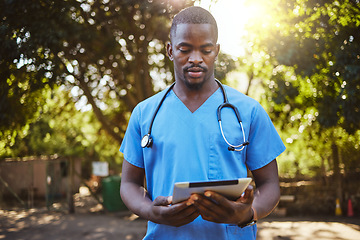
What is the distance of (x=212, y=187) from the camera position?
1404 millimetres

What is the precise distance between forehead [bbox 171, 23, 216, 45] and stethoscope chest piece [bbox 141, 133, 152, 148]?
462 mm

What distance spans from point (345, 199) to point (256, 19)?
8710 millimetres

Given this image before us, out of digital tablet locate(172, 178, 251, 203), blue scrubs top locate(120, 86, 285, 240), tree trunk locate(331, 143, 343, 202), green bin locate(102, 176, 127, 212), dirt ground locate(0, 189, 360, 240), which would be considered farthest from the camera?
green bin locate(102, 176, 127, 212)

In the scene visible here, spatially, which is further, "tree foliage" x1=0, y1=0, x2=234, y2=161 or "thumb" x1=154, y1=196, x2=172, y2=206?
"tree foliage" x1=0, y1=0, x2=234, y2=161

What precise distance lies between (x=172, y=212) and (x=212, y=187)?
0.21m

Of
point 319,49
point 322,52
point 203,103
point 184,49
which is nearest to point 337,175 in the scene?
point 322,52

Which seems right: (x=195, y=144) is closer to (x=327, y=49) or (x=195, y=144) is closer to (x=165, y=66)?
(x=327, y=49)

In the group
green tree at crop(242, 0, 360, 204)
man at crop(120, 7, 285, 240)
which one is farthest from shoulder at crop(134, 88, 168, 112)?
green tree at crop(242, 0, 360, 204)

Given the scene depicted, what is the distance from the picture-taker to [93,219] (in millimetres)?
14648

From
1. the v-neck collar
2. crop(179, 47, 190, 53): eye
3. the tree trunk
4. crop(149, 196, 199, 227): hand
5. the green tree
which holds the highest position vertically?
the green tree

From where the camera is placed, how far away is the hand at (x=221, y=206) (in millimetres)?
1435

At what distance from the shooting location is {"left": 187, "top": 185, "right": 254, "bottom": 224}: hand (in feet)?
4.71

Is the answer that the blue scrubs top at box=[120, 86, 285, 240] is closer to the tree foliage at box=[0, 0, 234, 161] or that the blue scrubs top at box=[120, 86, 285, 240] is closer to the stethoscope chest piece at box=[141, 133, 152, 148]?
the stethoscope chest piece at box=[141, 133, 152, 148]

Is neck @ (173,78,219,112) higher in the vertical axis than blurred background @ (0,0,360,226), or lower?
lower
